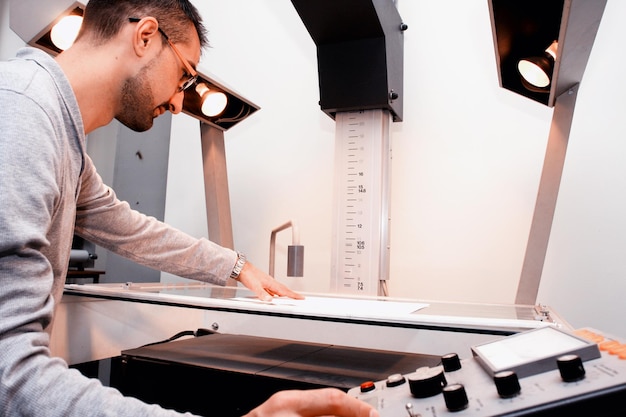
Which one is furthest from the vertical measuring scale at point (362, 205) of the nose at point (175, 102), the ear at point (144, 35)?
the ear at point (144, 35)

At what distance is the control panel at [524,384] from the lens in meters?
0.31

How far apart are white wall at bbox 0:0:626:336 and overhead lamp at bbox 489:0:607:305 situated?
1.00 feet

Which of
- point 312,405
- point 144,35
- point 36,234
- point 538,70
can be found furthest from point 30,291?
point 538,70

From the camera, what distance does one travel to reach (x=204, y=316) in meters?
1.18

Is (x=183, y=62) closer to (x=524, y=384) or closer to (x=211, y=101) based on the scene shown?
(x=211, y=101)

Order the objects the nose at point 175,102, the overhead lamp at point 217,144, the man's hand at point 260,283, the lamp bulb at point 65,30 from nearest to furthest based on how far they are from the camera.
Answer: the nose at point 175,102 → the man's hand at point 260,283 → the lamp bulb at point 65,30 → the overhead lamp at point 217,144

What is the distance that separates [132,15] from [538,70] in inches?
34.8

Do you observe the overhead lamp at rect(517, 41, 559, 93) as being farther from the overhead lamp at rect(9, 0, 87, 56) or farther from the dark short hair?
the overhead lamp at rect(9, 0, 87, 56)

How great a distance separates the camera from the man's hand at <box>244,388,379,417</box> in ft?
1.24

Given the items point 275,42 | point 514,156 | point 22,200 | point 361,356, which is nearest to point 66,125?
point 22,200

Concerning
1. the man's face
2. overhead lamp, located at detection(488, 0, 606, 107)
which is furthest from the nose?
overhead lamp, located at detection(488, 0, 606, 107)

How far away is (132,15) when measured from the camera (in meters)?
0.78

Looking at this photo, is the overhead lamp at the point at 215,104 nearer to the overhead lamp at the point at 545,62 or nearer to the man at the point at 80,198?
the man at the point at 80,198

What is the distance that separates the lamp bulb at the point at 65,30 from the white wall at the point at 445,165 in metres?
0.83
